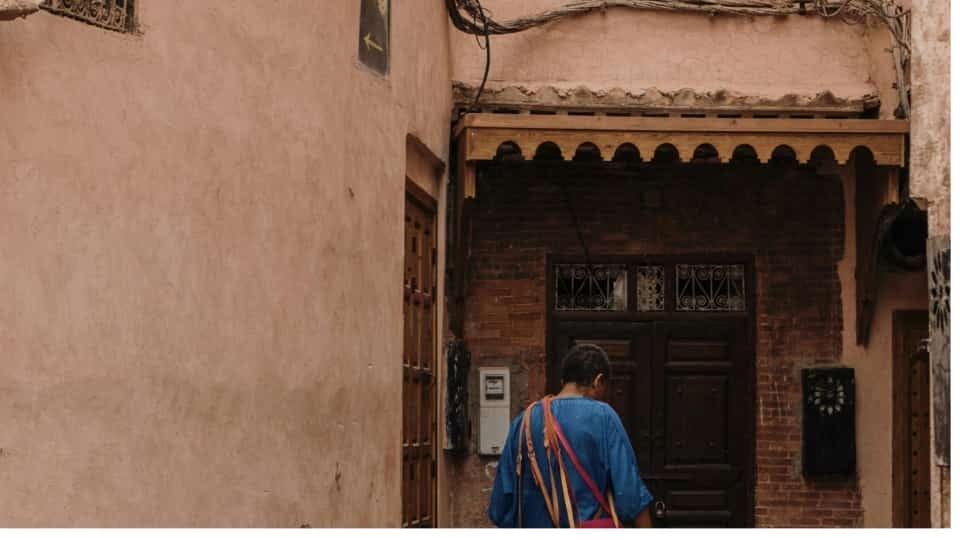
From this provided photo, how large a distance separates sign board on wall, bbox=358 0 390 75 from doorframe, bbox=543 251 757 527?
10.6ft

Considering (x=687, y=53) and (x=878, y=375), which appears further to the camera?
(x=878, y=375)

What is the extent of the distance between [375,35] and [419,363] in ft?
7.81

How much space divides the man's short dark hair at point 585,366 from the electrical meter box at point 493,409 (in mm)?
5024

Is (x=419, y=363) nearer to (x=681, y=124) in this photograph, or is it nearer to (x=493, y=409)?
(x=493, y=409)

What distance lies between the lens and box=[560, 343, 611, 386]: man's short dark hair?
24.0 ft

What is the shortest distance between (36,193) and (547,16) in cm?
633

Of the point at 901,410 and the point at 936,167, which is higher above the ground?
the point at 936,167

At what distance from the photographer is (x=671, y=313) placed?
12711mm

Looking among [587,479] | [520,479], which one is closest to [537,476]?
[520,479]

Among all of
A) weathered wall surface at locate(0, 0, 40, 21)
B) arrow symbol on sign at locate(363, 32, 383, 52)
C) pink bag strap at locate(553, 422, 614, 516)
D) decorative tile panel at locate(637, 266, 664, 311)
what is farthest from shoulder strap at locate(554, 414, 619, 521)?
decorative tile panel at locate(637, 266, 664, 311)

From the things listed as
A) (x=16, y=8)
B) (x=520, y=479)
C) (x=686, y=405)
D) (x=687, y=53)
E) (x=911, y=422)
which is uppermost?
(x=687, y=53)

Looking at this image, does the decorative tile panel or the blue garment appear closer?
the blue garment

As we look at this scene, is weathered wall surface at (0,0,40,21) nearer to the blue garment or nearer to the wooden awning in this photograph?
the blue garment
